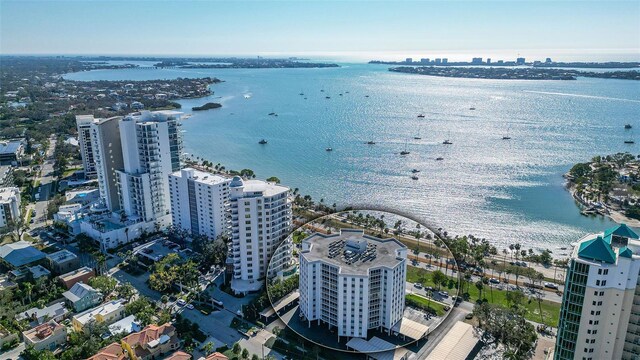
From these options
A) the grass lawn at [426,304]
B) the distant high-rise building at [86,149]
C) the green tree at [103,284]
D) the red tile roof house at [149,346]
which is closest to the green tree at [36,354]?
the red tile roof house at [149,346]

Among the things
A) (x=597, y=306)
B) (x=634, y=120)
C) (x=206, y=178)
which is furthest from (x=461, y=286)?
(x=634, y=120)

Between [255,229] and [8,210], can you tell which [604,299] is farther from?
[8,210]

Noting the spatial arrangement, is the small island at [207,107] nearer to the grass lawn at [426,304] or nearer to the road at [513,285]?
the road at [513,285]

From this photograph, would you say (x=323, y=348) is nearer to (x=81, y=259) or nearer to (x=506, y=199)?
(x=81, y=259)

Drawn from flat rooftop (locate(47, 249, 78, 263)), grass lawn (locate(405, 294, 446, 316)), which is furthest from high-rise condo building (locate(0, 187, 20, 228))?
grass lawn (locate(405, 294, 446, 316))

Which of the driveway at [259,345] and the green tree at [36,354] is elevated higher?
the green tree at [36,354]
